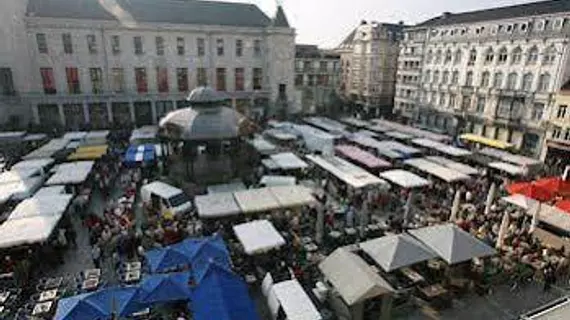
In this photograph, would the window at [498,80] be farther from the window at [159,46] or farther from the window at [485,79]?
the window at [159,46]

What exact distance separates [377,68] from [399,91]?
19.3 feet

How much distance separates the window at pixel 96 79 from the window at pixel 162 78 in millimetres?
6132

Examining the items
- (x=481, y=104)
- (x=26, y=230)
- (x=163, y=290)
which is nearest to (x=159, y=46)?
(x=26, y=230)

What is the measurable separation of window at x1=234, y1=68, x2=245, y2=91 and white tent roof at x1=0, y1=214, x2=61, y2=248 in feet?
112

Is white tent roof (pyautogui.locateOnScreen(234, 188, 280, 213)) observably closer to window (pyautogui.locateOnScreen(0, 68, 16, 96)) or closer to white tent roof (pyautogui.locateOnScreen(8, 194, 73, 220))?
white tent roof (pyautogui.locateOnScreen(8, 194, 73, 220))

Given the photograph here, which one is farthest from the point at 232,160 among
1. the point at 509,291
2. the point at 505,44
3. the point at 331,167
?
the point at 505,44

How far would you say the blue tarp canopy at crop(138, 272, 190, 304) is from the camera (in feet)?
36.5

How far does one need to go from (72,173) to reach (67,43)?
23657 mm

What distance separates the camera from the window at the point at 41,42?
37.4 m

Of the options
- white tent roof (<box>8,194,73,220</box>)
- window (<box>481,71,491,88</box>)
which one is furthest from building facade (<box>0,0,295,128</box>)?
white tent roof (<box>8,194,73,220</box>)

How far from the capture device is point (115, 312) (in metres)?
10.5

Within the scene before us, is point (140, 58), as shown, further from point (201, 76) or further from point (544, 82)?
point (544, 82)

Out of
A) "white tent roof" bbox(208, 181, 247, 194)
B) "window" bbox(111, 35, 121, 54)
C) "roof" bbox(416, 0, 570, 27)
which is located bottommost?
"white tent roof" bbox(208, 181, 247, 194)

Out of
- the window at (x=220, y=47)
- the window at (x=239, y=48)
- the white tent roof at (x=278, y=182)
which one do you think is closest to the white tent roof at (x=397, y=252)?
the white tent roof at (x=278, y=182)
